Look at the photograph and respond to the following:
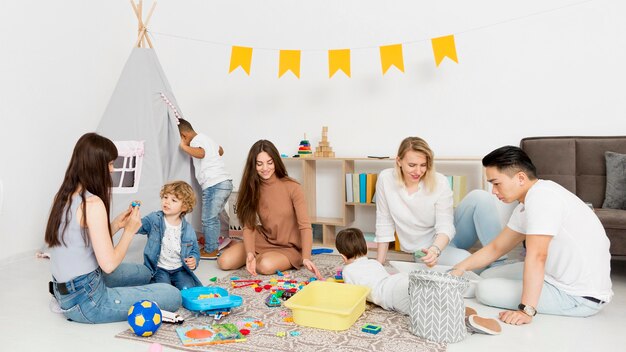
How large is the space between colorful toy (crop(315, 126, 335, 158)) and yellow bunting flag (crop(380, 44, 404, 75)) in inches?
24.2

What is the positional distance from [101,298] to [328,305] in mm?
903

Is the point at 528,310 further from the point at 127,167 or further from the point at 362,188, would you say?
the point at 127,167

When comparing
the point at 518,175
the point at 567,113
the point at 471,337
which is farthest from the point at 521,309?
the point at 567,113

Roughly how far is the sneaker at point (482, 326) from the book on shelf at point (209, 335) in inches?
32.6

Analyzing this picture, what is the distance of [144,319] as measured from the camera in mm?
1853

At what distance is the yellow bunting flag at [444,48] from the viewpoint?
3380 millimetres

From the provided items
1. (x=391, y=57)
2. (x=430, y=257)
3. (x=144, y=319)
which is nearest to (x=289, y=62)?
(x=391, y=57)

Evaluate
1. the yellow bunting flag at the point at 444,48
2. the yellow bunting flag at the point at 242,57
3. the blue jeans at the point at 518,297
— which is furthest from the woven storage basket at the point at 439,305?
the yellow bunting flag at the point at 242,57

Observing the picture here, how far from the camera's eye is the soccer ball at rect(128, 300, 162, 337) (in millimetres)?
1851

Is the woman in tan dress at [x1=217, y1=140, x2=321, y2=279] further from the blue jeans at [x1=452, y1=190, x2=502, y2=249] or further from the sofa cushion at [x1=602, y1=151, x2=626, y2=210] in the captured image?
the sofa cushion at [x1=602, y1=151, x2=626, y2=210]

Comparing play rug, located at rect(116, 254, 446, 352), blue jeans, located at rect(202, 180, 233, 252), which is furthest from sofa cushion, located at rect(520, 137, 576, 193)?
blue jeans, located at rect(202, 180, 233, 252)

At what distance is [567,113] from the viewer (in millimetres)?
3293

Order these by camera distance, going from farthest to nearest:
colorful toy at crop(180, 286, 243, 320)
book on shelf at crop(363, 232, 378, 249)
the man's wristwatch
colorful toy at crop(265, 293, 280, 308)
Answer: book on shelf at crop(363, 232, 378, 249) < colorful toy at crop(265, 293, 280, 308) < colorful toy at crop(180, 286, 243, 320) < the man's wristwatch

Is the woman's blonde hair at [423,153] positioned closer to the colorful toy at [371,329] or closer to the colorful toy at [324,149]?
the colorful toy at [371,329]
